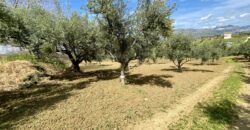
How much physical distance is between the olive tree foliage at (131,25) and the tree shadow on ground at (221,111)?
6.36 m

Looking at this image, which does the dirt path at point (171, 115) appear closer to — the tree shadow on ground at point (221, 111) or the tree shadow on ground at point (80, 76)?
the tree shadow on ground at point (221, 111)

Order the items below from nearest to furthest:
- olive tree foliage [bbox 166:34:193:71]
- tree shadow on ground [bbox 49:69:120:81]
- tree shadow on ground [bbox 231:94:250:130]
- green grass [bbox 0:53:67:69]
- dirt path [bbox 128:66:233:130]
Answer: dirt path [bbox 128:66:233:130]
tree shadow on ground [bbox 231:94:250:130]
tree shadow on ground [bbox 49:69:120:81]
green grass [bbox 0:53:67:69]
olive tree foliage [bbox 166:34:193:71]

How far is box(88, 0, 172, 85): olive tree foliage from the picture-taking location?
13.9 m

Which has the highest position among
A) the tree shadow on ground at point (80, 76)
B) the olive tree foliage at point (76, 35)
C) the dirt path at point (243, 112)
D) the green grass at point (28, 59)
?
the olive tree foliage at point (76, 35)

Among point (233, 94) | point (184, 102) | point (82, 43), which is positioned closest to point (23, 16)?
point (82, 43)

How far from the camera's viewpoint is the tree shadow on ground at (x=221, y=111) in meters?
9.71

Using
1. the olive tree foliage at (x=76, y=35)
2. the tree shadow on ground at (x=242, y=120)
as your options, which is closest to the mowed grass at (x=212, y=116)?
the tree shadow on ground at (x=242, y=120)

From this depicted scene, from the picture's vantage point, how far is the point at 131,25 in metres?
14.9

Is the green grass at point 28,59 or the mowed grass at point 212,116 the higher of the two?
the green grass at point 28,59

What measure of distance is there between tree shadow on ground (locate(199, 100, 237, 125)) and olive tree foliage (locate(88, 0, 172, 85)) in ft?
20.9

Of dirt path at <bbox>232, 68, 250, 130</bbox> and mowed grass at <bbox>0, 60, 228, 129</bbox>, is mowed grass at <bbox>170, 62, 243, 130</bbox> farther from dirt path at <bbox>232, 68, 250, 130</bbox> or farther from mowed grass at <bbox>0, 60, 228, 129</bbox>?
mowed grass at <bbox>0, 60, 228, 129</bbox>

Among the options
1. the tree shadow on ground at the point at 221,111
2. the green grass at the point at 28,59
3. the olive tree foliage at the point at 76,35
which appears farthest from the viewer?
the green grass at the point at 28,59

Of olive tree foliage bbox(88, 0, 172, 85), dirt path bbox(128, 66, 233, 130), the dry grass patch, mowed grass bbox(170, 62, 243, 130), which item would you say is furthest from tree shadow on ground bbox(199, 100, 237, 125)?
the dry grass patch

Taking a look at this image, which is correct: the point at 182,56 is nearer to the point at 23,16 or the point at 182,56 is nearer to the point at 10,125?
the point at 23,16
